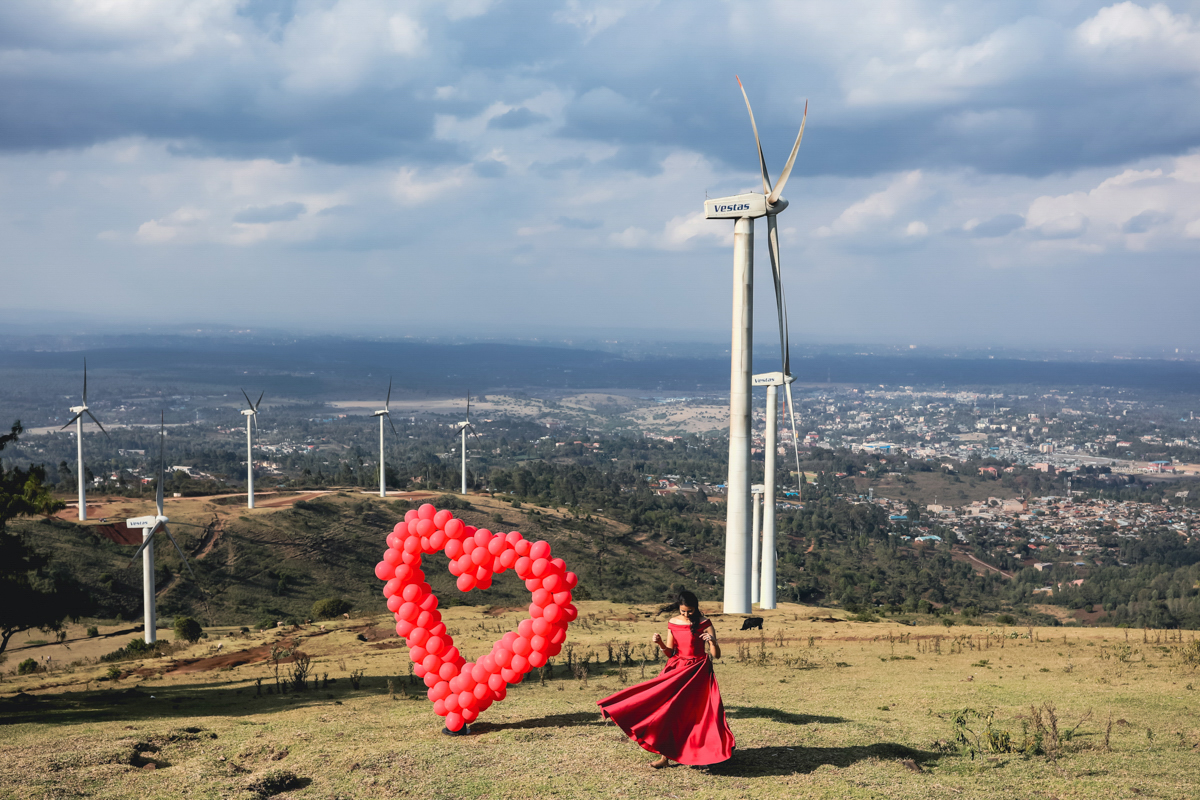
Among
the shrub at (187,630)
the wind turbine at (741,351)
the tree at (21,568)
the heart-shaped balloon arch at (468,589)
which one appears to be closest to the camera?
the heart-shaped balloon arch at (468,589)

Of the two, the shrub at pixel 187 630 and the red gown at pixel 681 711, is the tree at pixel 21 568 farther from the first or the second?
the red gown at pixel 681 711

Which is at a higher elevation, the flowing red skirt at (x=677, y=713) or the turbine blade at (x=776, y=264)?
the turbine blade at (x=776, y=264)

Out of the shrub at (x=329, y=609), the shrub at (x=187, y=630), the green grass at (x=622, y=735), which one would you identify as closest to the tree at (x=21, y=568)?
the green grass at (x=622, y=735)

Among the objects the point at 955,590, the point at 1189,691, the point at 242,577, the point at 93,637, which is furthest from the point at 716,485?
the point at 1189,691

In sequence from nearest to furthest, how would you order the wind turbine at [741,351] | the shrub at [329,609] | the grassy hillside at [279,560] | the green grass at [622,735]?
the green grass at [622,735]
the wind turbine at [741,351]
the shrub at [329,609]
the grassy hillside at [279,560]

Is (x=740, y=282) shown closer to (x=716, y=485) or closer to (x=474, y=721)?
(x=474, y=721)
